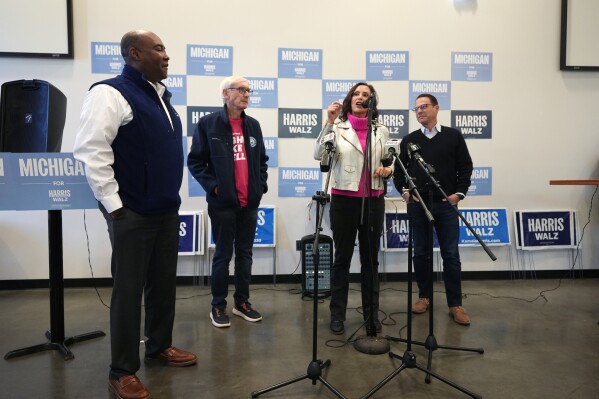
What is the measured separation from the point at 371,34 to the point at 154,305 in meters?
3.37

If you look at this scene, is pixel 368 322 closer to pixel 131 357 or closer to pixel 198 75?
pixel 131 357

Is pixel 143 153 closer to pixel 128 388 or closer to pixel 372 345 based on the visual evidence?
pixel 128 388

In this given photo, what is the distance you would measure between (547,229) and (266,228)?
3.00 meters

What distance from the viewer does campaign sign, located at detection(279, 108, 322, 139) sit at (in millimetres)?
4273

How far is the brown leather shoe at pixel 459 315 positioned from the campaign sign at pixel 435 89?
7.11ft

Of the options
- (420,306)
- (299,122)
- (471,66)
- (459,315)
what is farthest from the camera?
(471,66)

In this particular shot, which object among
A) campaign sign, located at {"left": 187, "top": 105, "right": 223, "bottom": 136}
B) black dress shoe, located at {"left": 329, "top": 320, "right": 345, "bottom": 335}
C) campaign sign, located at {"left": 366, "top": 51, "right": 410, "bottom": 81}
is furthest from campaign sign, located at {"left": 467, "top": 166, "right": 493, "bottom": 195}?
campaign sign, located at {"left": 187, "top": 105, "right": 223, "bottom": 136}

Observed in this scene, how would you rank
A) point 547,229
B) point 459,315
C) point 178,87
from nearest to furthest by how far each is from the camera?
point 459,315, point 178,87, point 547,229

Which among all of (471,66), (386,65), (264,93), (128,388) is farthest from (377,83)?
(128,388)

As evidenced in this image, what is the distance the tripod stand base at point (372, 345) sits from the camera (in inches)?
100

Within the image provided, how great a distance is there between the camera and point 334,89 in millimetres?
4297

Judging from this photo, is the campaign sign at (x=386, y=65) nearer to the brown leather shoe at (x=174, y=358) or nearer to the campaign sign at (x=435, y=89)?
the campaign sign at (x=435, y=89)

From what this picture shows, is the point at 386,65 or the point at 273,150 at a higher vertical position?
the point at 386,65

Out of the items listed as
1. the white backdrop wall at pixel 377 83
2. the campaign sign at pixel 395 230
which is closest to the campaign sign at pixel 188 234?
the white backdrop wall at pixel 377 83
